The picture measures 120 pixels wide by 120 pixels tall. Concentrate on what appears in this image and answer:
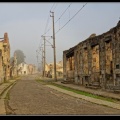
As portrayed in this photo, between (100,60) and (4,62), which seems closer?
(100,60)

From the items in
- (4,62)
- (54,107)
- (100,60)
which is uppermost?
(4,62)

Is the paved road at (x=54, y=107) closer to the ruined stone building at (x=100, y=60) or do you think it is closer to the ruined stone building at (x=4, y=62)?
the ruined stone building at (x=100, y=60)

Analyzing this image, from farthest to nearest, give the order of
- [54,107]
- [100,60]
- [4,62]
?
[4,62], [100,60], [54,107]

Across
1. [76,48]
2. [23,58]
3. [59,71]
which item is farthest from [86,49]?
[23,58]

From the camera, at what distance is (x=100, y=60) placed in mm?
21203

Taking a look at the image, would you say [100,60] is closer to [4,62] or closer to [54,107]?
[54,107]

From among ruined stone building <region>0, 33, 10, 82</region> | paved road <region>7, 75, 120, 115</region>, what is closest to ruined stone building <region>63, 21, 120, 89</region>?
Answer: paved road <region>7, 75, 120, 115</region>

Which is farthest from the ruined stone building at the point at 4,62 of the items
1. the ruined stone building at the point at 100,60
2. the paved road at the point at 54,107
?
the paved road at the point at 54,107

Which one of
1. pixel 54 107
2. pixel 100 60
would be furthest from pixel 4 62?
pixel 54 107

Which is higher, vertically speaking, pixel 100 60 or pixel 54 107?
pixel 100 60

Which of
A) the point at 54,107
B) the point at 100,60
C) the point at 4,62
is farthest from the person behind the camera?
the point at 4,62
